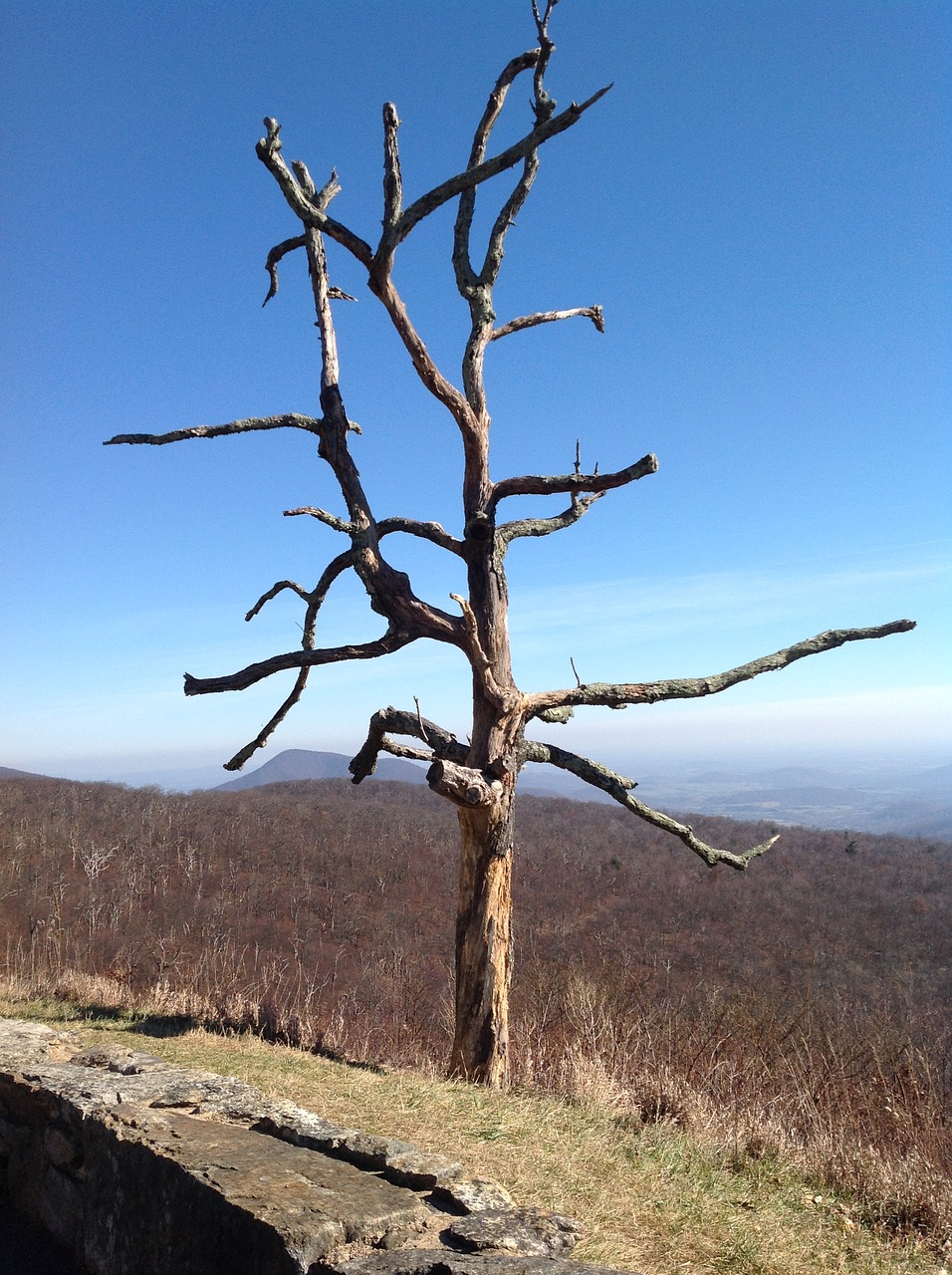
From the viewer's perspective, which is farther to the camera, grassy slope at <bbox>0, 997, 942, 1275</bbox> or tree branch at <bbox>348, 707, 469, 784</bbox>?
tree branch at <bbox>348, 707, 469, 784</bbox>

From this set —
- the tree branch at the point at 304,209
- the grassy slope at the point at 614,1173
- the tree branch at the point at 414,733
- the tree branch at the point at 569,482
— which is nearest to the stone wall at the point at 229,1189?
the grassy slope at the point at 614,1173

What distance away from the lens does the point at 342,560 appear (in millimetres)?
9180

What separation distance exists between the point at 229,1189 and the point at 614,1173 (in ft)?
7.40

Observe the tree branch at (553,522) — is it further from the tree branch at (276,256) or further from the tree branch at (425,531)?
the tree branch at (276,256)

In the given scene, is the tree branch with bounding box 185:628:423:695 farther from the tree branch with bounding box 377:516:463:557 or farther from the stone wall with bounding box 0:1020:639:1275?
the stone wall with bounding box 0:1020:639:1275

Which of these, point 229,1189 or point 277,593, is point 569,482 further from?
point 229,1189

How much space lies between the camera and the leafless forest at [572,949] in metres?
6.81

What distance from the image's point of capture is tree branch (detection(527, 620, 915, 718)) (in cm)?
834

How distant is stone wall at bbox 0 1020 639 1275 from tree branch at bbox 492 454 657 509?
5.59 metres

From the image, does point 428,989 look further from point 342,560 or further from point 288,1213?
point 288,1213

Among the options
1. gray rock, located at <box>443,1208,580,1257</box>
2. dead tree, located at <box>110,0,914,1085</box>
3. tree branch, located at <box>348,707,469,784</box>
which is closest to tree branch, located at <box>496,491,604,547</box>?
dead tree, located at <box>110,0,914,1085</box>

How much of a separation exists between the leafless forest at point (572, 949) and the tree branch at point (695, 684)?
117 inches

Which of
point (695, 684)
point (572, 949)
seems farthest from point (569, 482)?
point (572, 949)

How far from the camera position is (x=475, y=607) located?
27.0 feet
